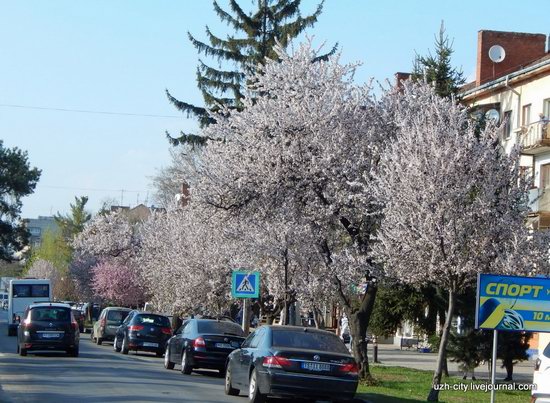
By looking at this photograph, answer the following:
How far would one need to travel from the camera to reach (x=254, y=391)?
1806 cm

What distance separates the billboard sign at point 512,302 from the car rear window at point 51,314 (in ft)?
56.0

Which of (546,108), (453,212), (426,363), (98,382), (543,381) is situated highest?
(546,108)

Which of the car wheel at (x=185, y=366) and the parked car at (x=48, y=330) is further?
the parked car at (x=48, y=330)

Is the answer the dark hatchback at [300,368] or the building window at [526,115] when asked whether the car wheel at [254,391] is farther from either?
the building window at [526,115]

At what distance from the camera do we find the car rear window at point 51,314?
30781 mm

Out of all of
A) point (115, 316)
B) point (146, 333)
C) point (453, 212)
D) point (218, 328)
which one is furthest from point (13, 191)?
point (453, 212)

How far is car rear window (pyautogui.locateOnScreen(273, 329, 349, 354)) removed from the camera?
18094mm

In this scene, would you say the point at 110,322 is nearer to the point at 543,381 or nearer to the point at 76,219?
the point at 543,381

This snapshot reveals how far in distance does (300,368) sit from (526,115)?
26.8 m

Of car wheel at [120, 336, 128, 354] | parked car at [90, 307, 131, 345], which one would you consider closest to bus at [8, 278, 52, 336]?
parked car at [90, 307, 131, 345]

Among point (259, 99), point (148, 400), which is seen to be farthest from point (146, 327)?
point (148, 400)

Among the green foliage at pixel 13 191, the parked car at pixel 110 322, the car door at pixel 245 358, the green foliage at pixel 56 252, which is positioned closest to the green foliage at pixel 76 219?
the green foliage at pixel 56 252

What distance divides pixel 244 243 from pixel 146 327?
31.1 ft

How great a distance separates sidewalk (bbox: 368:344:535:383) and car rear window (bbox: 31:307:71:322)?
9712mm
